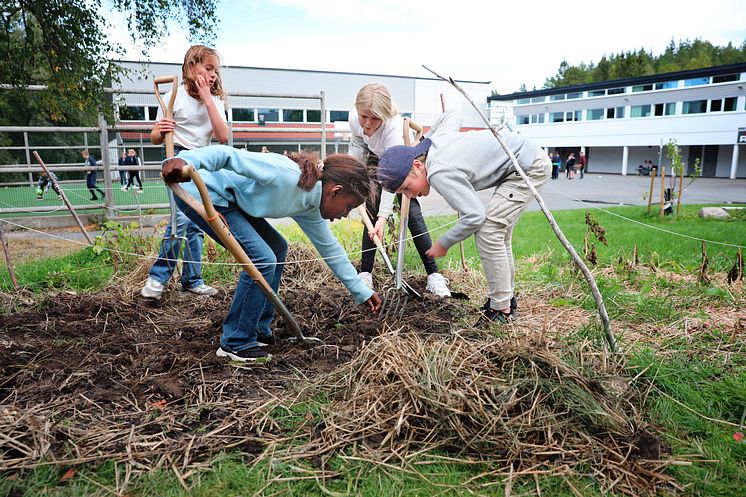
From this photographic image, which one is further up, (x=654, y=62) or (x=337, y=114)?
(x=654, y=62)

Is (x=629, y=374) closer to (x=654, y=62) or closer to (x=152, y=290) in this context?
(x=152, y=290)

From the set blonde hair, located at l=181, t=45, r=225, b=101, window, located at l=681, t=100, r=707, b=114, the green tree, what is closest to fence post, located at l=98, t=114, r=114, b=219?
the green tree

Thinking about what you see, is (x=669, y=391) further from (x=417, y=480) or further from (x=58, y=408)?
(x=58, y=408)

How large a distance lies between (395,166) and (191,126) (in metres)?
1.90

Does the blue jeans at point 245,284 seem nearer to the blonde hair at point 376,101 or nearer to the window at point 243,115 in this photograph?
the blonde hair at point 376,101

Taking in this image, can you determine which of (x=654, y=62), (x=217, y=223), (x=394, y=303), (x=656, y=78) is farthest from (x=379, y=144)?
(x=654, y=62)

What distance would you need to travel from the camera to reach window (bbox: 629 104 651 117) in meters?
37.7

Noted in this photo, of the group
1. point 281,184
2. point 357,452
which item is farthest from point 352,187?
point 357,452

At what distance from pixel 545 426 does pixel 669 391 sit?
0.87m

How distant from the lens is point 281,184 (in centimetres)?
275

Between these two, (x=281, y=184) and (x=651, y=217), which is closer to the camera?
(x=281, y=184)

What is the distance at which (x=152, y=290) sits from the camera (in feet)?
13.4

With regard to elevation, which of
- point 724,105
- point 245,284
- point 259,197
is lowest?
point 245,284

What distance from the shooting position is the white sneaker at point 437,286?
14.1 feet
